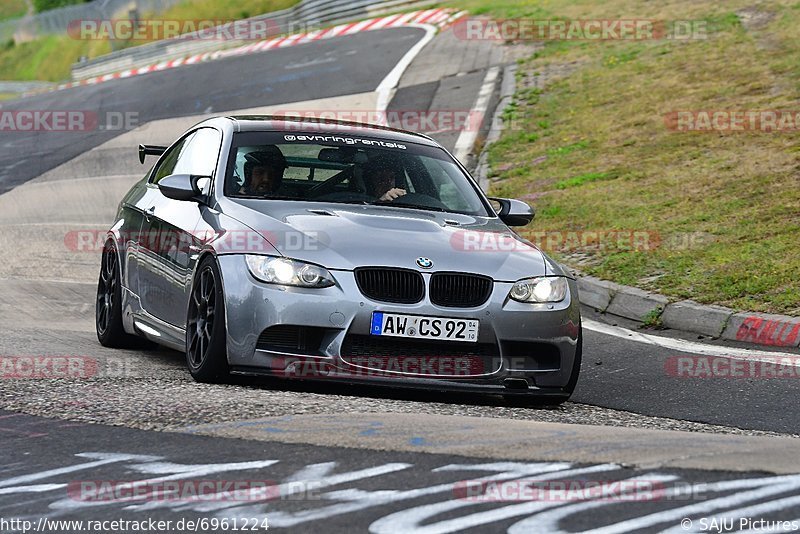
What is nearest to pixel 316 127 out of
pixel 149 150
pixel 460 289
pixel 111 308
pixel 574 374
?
pixel 111 308

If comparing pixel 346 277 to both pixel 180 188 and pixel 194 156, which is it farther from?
pixel 194 156

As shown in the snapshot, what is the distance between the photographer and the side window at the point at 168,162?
31.5ft

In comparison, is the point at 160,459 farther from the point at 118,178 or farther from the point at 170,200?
the point at 118,178

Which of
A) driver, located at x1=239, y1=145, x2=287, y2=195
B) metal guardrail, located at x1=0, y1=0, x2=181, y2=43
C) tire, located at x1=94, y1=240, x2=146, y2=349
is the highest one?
driver, located at x1=239, y1=145, x2=287, y2=195

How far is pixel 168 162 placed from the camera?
9.76 metres

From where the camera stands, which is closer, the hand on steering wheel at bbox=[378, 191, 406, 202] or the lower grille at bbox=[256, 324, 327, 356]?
the lower grille at bbox=[256, 324, 327, 356]

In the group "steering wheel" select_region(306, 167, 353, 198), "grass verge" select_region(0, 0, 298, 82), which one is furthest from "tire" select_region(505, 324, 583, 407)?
"grass verge" select_region(0, 0, 298, 82)

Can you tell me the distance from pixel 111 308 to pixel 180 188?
1.66 m

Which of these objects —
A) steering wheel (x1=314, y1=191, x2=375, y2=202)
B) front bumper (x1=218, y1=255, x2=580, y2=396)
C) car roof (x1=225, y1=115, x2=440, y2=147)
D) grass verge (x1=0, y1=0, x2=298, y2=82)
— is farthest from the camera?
Result: grass verge (x1=0, y1=0, x2=298, y2=82)

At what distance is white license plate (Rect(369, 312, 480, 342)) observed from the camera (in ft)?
23.5

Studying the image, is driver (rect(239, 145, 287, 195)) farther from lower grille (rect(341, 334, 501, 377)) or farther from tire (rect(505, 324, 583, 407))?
tire (rect(505, 324, 583, 407))

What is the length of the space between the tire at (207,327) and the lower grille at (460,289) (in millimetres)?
1122

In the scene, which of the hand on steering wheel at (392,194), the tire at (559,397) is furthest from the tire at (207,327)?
the tire at (559,397)

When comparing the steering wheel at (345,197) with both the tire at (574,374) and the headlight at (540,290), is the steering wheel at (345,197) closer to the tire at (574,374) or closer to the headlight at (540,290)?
the headlight at (540,290)
